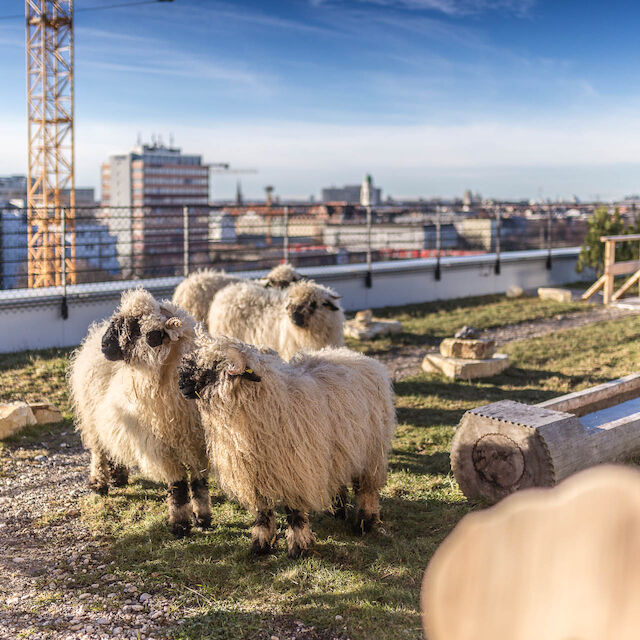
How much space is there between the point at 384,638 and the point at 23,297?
28.3 ft

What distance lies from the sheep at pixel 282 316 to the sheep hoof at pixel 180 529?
256cm

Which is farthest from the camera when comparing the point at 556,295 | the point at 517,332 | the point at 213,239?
the point at 556,295

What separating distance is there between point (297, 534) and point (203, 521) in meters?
0.85

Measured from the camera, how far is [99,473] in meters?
5.41

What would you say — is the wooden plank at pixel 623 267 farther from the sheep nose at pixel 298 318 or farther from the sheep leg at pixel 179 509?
the sheep leg at pixel 179 509

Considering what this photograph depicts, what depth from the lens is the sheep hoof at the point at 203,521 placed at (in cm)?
474

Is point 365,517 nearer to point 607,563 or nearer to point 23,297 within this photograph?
point 607,563

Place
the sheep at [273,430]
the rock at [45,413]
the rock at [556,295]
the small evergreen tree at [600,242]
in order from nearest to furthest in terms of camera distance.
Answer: the sheep at [273,430], the rock at [45,413], the rock at [556,295], the small evergreen tree at [600,242]

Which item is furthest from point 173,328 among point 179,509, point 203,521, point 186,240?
point 186,240

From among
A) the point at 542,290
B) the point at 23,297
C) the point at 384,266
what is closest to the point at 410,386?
the point at 23,297

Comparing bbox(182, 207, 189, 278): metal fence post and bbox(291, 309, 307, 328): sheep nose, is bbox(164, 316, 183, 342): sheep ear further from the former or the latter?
bbox(182, 207, 189, 278): metal fence post

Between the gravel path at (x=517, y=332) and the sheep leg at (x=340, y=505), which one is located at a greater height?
the gravel path at (x=517, y=332)

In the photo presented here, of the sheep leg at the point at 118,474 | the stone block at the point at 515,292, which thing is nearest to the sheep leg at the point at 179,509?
the sheep leg at the point at 118,474

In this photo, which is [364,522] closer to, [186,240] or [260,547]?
[260,547]
